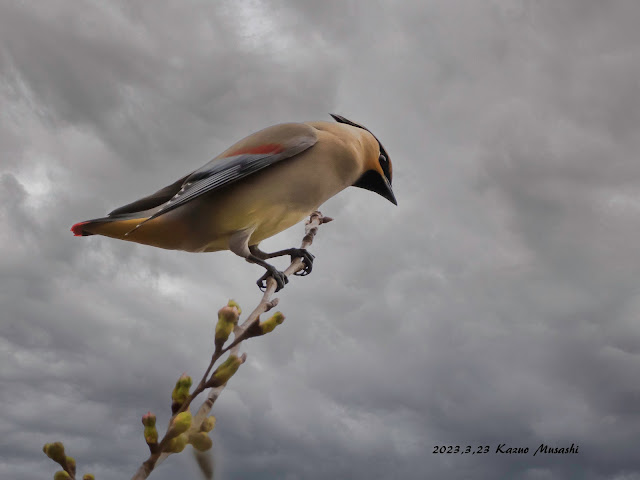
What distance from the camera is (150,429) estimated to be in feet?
4.26

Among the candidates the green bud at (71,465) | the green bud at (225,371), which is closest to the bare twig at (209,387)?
the green bud at (225,371)

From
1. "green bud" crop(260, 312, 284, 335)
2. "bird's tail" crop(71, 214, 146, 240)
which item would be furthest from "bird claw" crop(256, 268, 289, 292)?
"green bud" crop(260, 312, 284, 335)

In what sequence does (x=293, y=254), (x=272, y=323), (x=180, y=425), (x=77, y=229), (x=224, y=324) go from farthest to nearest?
1. (x=293, y=254)
2. (x=77, y=229)
3. (x=272, y=323)
4. (x=224, y=324)
5. (x=180, y=425)

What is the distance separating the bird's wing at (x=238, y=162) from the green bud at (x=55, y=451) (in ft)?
5.04

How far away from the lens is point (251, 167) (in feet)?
10.4

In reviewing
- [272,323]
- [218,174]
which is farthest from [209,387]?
[218,174]

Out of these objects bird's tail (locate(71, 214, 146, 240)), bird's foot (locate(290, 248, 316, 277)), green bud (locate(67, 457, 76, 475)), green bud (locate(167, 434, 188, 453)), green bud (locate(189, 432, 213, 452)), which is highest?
bird's foot (locate(290, 248, 316, 277))

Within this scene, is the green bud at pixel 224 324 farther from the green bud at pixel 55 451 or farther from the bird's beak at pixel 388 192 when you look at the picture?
the bird's beak at pixel 388 192

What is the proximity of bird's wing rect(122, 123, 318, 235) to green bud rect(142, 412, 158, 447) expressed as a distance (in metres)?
1.54

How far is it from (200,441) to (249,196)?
1.96 meters

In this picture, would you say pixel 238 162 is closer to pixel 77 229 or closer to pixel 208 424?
pixel 77 229

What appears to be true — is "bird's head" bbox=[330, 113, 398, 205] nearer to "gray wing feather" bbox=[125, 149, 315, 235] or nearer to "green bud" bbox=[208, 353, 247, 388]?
"gray wing feather" bbox=[125, 149, 315, 235]

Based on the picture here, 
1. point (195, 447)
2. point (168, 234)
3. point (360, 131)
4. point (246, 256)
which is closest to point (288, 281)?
point (246, 256)

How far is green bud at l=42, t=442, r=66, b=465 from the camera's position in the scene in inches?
50.8
